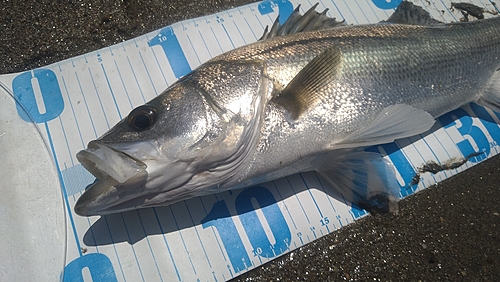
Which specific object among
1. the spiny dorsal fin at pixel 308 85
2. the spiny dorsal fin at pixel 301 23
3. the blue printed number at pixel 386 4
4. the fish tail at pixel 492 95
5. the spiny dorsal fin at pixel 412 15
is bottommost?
the fish tail at pixel 492 95

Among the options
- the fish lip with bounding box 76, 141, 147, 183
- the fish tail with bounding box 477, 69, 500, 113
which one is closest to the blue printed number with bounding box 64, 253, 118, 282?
the fish lip with bounding box 76, 141, 147, 183

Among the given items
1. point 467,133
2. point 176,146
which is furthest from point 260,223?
point 467,133

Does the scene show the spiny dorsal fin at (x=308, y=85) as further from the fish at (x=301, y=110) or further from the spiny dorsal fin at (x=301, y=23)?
the spiny dorsal fin at (x=301, y=23)

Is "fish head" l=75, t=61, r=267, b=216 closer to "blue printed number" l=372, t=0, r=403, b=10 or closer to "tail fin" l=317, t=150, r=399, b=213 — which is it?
"tail fin" l=317, t=150, r=399, b=213

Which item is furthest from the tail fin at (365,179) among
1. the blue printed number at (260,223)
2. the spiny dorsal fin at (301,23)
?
the spiny dorsal fin at (301,23)

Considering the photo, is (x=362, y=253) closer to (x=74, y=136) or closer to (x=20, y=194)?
(x=74, y=136)

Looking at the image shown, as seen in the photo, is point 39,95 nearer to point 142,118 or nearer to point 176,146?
point 142,118

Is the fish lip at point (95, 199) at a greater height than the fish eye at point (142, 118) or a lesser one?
lesser
